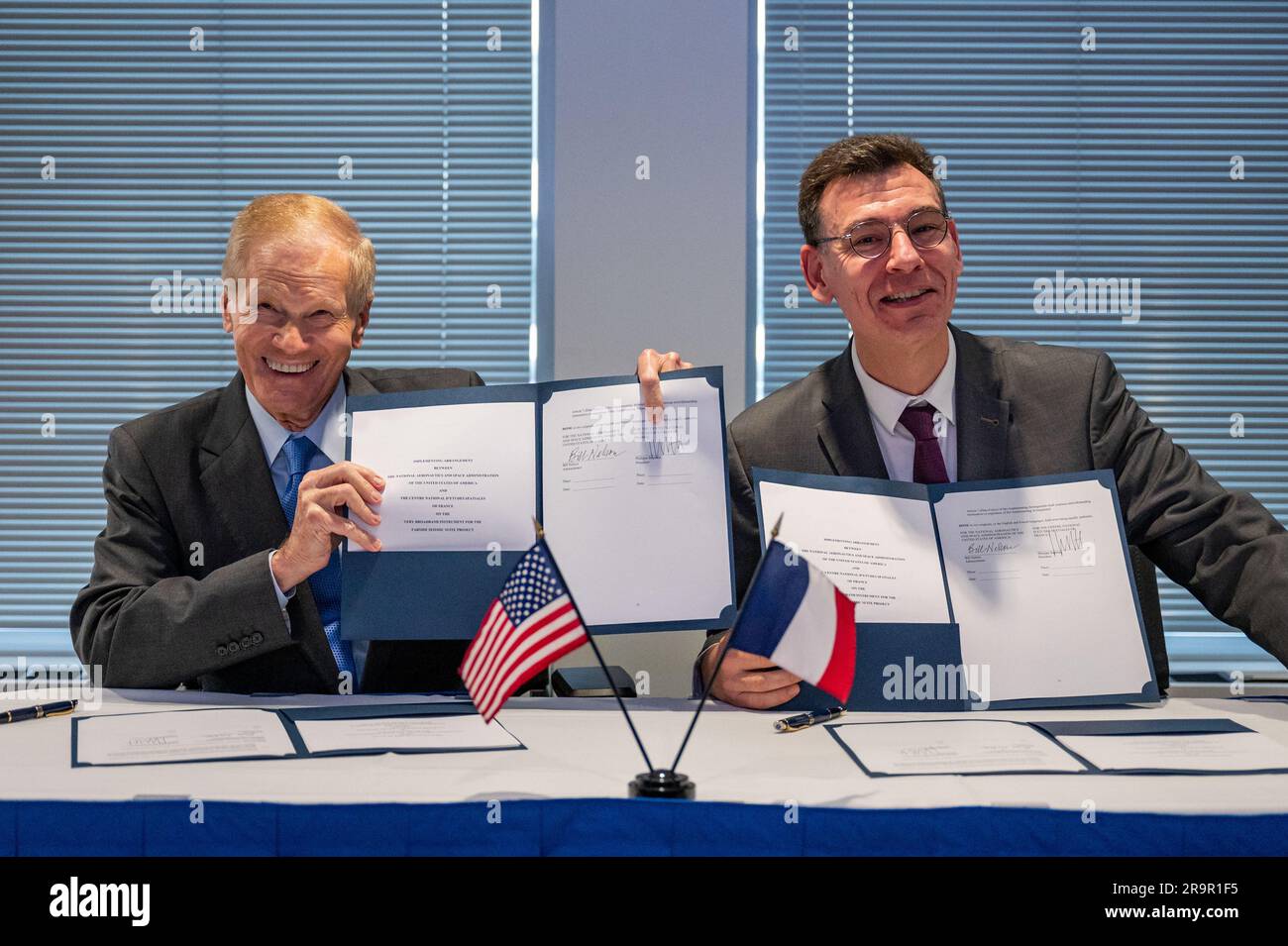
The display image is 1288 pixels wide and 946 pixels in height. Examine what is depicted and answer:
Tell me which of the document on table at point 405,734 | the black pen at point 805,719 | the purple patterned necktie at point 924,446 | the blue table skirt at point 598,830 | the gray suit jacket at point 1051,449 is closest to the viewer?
the blue table skirt at point 598,830

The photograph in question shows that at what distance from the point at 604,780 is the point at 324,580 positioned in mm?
1001

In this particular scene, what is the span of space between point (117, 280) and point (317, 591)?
2196mm

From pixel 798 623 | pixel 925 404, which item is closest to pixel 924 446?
pixel 925 404

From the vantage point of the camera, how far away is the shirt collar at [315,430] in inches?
86.3

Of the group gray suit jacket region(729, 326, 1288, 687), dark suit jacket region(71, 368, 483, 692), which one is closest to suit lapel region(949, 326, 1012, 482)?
gray suit jacket region(729, 326, 1288, 687)

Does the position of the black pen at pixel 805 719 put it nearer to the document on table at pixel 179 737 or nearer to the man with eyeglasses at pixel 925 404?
the man with eyeglasses at pixel 925 404

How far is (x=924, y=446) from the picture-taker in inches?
83.4

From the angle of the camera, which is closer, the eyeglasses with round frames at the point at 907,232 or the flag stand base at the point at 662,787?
the flag stand base at the point at 662,787

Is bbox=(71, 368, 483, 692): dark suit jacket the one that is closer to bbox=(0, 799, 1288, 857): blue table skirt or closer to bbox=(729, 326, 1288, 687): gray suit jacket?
bbox=(0, 799, 1288, 857): blue table skirt

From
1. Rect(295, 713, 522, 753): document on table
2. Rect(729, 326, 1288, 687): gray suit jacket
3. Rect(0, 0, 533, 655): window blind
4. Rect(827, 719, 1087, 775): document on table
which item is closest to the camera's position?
Rect(827, 719, 1087, 775): document on table

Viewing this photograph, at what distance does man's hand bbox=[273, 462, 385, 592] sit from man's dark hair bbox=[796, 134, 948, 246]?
3.75 ft

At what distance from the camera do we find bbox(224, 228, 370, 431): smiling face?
6.92 ft

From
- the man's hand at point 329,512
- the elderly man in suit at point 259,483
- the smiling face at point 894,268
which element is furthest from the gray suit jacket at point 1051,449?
the man's hand at point 329,512

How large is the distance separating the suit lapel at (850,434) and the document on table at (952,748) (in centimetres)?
65
